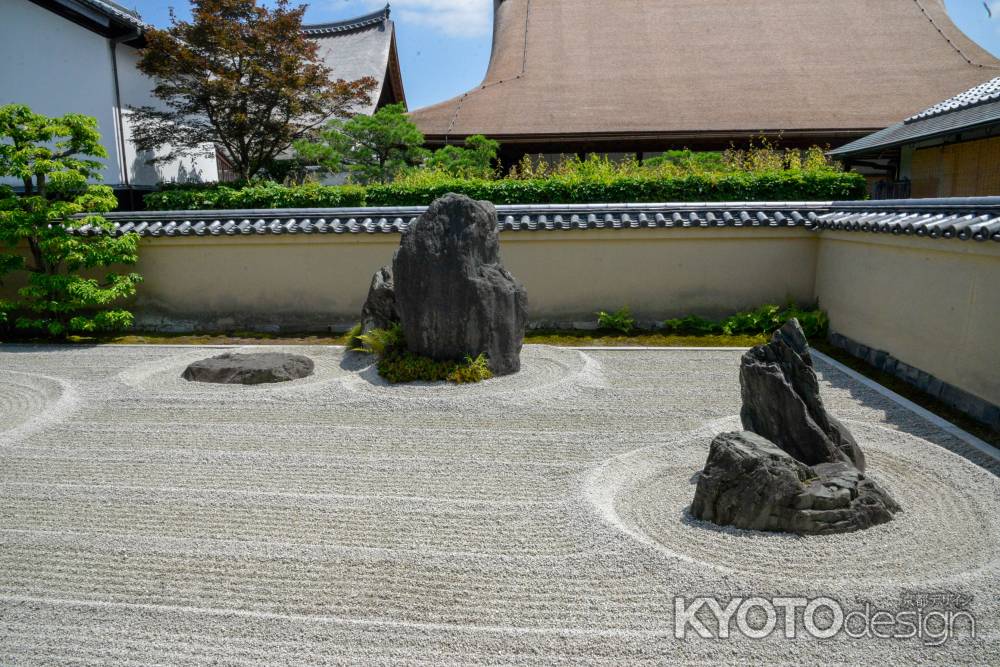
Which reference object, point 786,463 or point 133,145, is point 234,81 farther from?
point 786,463

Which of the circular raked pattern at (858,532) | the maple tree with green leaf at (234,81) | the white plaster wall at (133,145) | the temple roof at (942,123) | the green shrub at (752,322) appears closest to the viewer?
the circular raked pattern at (858,532)

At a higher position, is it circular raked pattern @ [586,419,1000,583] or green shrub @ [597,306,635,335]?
green shrub @ [597,306,635,335]

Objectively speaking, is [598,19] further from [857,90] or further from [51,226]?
[51,226]

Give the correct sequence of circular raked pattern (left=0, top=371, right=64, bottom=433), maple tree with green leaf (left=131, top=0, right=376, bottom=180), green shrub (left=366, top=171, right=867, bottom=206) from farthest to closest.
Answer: maple tree with green leaf (left=131, top=0, right=376, bottom=180)
green shrub (left=366, top=171, right=867, bottom=206)
circular raked pattern (left=0, top=371, right=64, bottom=433)

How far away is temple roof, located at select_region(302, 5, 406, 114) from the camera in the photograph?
23.6 metres

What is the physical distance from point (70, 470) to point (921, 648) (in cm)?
585

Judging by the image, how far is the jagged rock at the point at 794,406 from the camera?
4.61 m

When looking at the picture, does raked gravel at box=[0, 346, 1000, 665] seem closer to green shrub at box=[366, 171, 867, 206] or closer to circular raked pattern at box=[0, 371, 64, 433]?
circular raked pattern at box=[0, 371, 64, 433]

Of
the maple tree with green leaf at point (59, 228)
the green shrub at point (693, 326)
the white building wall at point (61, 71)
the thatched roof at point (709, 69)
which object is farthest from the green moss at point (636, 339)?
the white building wall at point (61, 71)

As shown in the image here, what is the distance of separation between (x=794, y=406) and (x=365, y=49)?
23.4 m

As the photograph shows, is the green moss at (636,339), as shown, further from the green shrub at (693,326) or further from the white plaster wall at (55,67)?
the white plaster wall at (55,67)

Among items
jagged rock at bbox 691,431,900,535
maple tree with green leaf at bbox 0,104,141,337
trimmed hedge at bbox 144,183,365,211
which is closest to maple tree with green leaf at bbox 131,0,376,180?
trimmed hedge at bbox 144,183,365,211

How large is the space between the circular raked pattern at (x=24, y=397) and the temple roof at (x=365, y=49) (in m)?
16.1

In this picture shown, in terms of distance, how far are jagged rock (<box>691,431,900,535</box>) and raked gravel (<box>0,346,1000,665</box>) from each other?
4.3 inches
